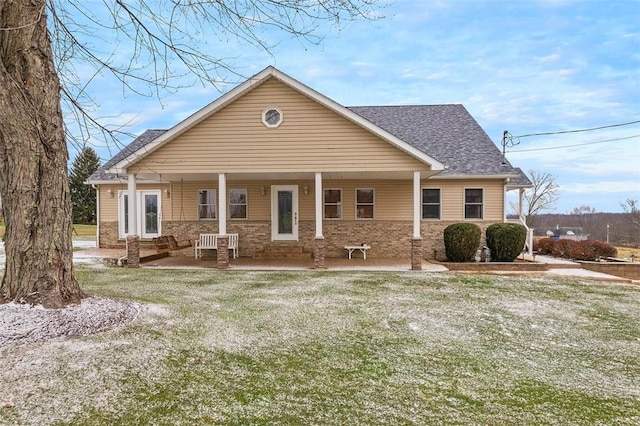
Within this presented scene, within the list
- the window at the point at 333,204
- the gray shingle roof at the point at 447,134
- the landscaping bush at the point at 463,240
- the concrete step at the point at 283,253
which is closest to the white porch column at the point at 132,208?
the concrete step at the point at 283,253

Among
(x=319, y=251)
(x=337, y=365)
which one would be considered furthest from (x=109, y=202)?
(x=337, y=365)

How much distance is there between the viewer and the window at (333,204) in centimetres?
1468

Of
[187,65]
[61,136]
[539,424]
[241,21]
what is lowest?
[539,424]

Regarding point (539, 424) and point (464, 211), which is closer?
point (539, 424)

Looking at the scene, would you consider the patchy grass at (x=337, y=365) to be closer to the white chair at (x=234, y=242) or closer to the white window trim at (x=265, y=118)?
the white window trim at (x=265, y=118)

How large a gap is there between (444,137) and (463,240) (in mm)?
5169

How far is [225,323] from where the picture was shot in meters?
5.71

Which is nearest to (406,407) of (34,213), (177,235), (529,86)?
(34,213)

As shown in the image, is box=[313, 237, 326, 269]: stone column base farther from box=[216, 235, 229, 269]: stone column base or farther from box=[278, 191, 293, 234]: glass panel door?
box=[278, 191, 293, 234]: glass panel door

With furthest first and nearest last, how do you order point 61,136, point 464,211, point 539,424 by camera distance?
point 464,211 < point 61,136 < point 539,424

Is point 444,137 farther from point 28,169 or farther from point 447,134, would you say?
point 28,169

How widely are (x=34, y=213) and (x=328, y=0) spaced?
4.74 m

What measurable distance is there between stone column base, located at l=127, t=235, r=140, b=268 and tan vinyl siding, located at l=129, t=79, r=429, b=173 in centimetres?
212

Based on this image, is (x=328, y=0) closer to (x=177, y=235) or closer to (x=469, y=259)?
(x=469, y=259)
